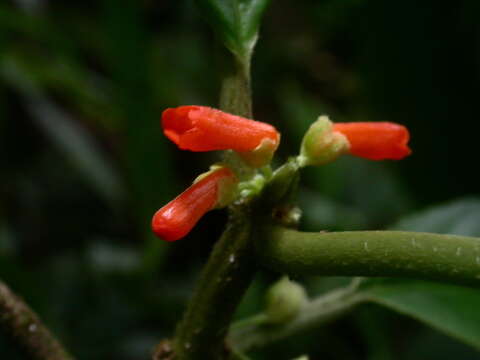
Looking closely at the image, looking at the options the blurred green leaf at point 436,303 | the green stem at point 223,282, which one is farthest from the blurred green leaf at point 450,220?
the green stem at point 223,282

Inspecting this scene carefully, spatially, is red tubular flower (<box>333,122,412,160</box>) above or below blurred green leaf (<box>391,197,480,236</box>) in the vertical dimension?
below

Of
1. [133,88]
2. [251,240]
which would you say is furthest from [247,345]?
[133,88]

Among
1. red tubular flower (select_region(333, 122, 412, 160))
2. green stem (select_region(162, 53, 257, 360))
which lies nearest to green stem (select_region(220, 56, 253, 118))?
green stem (select_region(162, 53, 257, 360))

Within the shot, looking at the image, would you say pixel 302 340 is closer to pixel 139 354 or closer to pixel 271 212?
pixel 139 354

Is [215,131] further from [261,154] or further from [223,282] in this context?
[223,282]

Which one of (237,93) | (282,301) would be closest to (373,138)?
(237,93)

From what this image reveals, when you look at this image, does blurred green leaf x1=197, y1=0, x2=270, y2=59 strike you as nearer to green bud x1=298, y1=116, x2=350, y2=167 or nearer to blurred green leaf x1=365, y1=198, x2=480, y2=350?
green bud x1=298, y1=116, x2=350, y2=167
